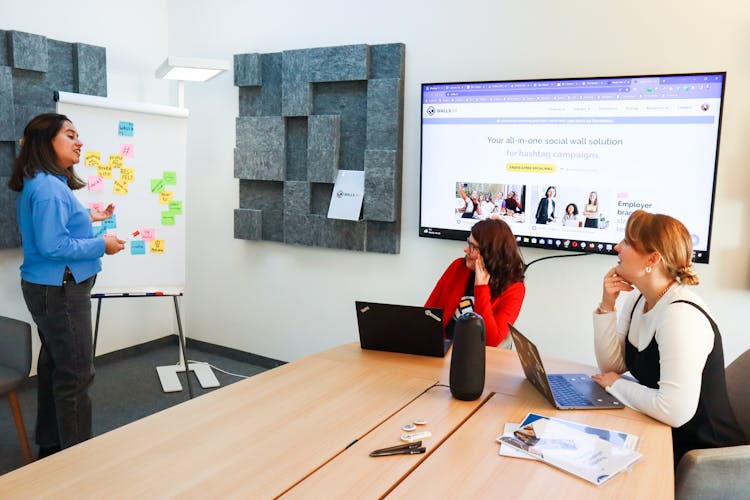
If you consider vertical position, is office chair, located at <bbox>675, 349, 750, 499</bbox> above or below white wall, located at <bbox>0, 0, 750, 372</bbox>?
below

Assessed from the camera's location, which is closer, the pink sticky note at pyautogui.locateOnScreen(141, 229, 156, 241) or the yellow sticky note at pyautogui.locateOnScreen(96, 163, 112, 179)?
the yellow sticky note at pyautogui.locateOnScreen(96, 163, 112, 179)

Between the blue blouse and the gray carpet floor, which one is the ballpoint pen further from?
the gray carpet floor

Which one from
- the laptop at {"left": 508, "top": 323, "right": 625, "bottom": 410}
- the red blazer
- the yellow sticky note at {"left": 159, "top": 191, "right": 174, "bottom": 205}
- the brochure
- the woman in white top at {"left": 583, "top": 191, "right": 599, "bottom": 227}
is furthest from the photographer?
the yellow sticky note at {"left": 159, "top": 191, "right": 174, "bottom": 205}

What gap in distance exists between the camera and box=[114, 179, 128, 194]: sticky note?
140 inches

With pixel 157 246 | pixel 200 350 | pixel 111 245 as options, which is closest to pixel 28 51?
pixel 157 246

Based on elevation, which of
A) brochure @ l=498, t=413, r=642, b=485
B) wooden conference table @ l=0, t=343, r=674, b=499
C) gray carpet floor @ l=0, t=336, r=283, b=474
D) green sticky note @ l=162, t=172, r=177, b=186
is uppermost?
green sticky note @ l=162, t=172, r=177, b=186

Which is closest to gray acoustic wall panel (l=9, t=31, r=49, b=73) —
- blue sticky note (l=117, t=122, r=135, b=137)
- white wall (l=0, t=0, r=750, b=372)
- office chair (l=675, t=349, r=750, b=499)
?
white wall (l=0, t=0, r=750, b=372)

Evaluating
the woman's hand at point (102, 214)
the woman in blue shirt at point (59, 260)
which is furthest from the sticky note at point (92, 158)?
the woman in blue shirt at point (59, 260)

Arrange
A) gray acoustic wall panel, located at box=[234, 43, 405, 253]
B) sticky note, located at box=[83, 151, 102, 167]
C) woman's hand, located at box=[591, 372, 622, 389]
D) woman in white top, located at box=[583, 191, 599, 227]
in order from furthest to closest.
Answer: gray acoustic wall panel, located at box=[234, 43, 405, 253], sticky note, located at box=[83, 151, 102, 167], woman in white top, located at box=[583, 191, 599, 227], woman's hand, located at box=[591, 372, 622, 389]

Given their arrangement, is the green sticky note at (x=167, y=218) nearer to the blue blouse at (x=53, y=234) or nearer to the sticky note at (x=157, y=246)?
the sticky note at (x=157, y=246)

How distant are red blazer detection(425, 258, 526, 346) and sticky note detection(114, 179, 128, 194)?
6.29 feet

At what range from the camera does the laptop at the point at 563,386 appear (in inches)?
72.8

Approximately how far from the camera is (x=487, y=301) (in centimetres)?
261

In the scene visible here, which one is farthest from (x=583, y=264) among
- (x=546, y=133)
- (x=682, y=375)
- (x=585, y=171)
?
(x=682, y=375)
